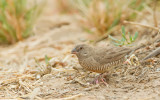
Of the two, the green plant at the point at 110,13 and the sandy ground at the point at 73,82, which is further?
the green plant at the point at 110,13

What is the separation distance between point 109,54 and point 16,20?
393 centimetres

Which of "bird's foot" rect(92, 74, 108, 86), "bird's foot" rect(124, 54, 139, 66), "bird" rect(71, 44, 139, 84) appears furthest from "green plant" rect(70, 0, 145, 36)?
"bird's foot" rect(92, 74, 108, 86)

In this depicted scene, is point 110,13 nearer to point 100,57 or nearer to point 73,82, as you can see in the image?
point 100,57

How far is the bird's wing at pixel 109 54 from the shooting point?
4008 millimetres

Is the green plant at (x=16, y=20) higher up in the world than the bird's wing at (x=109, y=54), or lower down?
higher up

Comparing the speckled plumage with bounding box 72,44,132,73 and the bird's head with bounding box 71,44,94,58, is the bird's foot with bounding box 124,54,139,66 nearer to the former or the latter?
the speckled plumage with bounding box 72,44,132,73

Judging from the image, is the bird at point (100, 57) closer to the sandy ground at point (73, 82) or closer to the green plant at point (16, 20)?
the sandy ground at point (73, 82)

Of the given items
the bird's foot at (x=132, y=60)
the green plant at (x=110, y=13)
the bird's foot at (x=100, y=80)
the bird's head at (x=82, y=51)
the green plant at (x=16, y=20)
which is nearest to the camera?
the bird's foot at (x=100, y=80)

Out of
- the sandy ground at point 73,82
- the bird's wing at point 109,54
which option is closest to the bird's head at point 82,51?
the bird's wing at point 109,54

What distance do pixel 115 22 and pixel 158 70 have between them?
275 centimetres

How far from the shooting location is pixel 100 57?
404 cm

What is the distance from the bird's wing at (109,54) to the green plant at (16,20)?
3.64 m

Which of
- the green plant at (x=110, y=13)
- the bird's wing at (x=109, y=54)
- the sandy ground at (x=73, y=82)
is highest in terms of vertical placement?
the green plant at (x=110, y=13)

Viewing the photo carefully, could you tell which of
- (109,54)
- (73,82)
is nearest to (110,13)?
(109,54)
